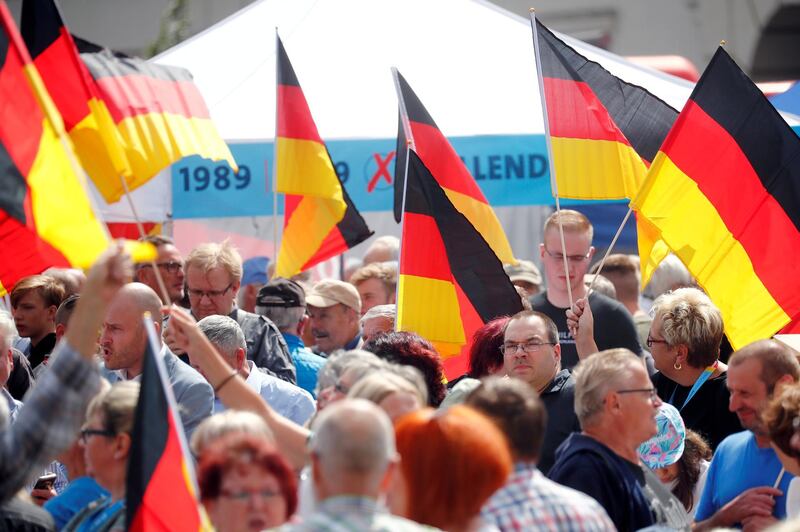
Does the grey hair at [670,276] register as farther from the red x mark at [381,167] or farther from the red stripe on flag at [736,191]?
the red stripe on flag at [736,191]

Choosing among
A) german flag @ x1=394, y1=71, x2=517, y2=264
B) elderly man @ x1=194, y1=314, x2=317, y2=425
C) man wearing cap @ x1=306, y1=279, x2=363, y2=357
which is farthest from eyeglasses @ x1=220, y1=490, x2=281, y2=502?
man wearing cap @ x1=306, y1=279, x2=363, y2=357

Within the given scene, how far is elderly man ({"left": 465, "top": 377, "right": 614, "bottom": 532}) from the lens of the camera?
3.43 meters

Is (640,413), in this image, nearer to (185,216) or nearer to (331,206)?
(331,206)

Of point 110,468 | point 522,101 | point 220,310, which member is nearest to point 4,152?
point 110,468

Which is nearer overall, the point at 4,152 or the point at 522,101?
the point at 4,152

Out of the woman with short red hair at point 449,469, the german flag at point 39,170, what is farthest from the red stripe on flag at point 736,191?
the german flag at point 39,170

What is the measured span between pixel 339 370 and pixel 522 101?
547 cm

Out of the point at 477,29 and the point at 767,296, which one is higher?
the point at 477,29

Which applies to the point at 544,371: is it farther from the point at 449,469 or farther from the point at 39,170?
the point at 39,170

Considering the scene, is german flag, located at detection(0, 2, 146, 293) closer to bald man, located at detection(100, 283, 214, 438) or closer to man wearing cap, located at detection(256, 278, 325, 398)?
bald man, located at detection(100, 283, 214, 438)

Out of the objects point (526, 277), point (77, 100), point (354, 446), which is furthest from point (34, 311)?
point (354, 446)

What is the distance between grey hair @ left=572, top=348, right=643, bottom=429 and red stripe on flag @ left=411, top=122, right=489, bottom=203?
2.87 m

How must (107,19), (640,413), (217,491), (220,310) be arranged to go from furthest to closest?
(107,19) → (220,310) → (640,413) → (217,491)

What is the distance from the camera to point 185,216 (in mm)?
9172
